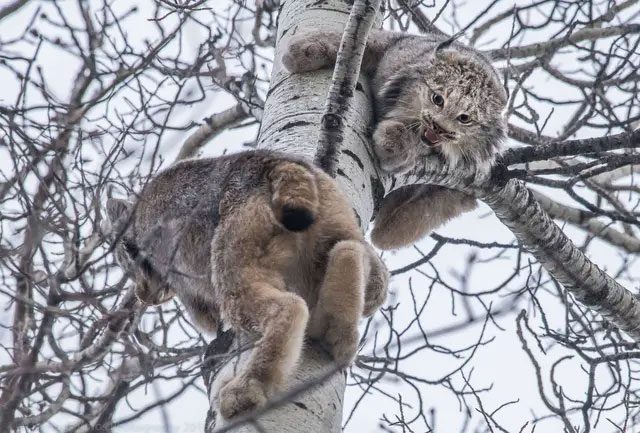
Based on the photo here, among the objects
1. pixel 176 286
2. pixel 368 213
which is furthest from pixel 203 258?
pixel 368 213

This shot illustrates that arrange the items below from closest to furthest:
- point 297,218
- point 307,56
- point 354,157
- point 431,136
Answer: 1. point 297,218
2. point 354,157
3. point 307,56
4. point 431,136

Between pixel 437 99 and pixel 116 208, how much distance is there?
2.29 m

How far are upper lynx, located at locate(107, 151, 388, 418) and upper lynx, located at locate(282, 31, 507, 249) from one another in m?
1.21

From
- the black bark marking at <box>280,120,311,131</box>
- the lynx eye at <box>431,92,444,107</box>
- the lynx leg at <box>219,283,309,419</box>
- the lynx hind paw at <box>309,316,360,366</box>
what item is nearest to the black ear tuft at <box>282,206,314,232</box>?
the lynx leg at <box>219,283,309,419</box>

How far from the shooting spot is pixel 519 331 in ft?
17.2

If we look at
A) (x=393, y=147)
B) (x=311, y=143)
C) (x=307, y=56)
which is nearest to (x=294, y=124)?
(x=311, y=143)

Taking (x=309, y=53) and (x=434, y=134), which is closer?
(x=309, y=53)

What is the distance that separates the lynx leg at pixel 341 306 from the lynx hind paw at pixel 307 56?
1.88 metres

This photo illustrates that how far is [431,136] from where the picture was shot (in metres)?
5.18

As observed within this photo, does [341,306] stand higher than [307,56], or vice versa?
[307,56]

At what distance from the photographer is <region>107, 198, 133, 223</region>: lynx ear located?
4.40 metres

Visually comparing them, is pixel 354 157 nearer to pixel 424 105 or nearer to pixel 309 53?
pixel 309 53

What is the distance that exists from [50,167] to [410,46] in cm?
293

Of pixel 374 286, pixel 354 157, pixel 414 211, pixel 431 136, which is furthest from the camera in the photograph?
pixel 414 211
